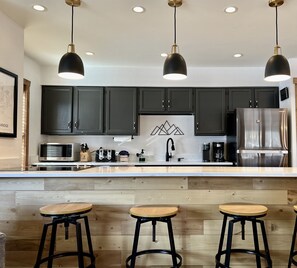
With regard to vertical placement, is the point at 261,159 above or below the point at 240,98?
below

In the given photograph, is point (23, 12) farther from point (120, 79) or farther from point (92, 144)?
point (92, 144)

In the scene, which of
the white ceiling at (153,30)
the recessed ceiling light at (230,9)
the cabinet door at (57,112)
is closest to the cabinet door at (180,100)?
the white ceiling at (153,30)

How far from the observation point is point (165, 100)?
457 centimetres

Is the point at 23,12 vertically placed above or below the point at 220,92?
above

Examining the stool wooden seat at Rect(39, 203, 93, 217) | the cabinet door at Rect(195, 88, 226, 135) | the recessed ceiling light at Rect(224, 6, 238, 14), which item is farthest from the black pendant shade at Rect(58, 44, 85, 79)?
the cabinet door at Rect(195, 88, 226, 135)

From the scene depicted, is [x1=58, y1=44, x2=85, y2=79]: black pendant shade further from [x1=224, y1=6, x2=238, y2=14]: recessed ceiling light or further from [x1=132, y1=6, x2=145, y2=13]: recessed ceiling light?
[x1=224, y1=6, x2=238, y2=14]: recessed ceiling light

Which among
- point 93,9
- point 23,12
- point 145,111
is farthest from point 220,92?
point 23,12

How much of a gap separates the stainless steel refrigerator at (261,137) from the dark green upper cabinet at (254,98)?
0.49 meters

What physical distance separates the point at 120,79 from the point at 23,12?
2067 millimetres

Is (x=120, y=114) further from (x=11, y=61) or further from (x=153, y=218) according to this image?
(x=153, y=218)

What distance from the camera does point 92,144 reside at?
481 centimetres

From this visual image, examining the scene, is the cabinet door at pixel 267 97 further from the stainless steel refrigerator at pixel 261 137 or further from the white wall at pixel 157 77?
the stainless steel refrigerator at pixel 261 137

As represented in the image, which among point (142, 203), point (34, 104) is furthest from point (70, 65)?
point (34, 104)

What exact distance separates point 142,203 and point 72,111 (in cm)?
271
